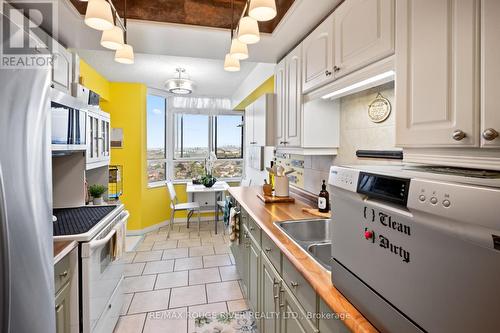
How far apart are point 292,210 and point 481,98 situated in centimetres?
158

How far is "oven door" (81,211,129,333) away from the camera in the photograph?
1581mm

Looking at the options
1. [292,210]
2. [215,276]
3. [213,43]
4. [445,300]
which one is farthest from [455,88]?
[215,276]

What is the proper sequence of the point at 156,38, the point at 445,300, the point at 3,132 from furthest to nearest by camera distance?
1. the point at 156,38
2. the point at 3,132
3. the point at 445,300

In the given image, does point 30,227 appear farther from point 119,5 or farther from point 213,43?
point 213,43

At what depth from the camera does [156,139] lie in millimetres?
4918

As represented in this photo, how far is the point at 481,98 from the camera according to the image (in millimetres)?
773

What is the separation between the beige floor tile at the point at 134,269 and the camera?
307cm

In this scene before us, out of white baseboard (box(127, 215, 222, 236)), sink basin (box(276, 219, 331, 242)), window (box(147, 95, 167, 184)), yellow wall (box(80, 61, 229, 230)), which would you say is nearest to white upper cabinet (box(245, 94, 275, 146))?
sink basin (box(276, 219, 331, 242))

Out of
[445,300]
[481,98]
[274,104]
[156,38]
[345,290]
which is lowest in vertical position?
[345,290]

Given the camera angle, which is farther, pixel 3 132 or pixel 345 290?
pixel 345 290

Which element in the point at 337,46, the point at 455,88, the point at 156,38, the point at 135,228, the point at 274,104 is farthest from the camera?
the point at 135,228

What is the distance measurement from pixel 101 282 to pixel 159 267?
1.54 meters

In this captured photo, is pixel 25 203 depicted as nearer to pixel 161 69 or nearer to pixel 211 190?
pixel 161 69

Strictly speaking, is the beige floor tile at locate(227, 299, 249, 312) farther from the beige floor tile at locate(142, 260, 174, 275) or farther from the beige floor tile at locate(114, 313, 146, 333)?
the beige floor tile at locate(142, 260, 174, 275)
